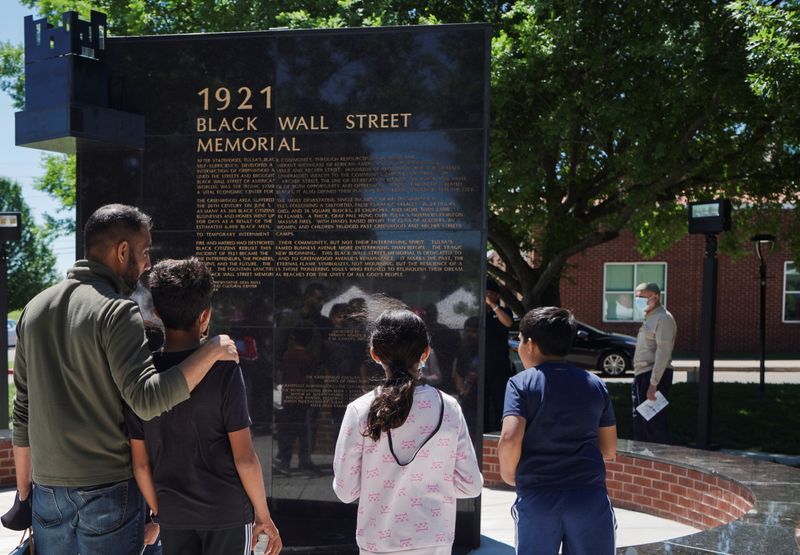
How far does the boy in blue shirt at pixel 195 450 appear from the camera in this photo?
9.34ft

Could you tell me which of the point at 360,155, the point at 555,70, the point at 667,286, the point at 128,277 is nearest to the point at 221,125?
the point at 360,155

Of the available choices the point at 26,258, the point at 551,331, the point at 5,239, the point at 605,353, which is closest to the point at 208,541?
the point at 551,331

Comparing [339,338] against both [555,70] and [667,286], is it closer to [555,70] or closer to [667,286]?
[555,70]

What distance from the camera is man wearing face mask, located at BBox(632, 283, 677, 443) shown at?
827cm

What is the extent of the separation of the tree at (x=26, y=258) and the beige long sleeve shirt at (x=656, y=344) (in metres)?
42.9

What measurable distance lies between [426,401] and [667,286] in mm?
26386

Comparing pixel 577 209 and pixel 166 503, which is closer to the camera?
pixel 166 503

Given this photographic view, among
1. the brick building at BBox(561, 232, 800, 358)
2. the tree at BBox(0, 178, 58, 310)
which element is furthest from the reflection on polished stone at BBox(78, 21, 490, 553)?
the tree at BBox(0, 178, 58, 310)

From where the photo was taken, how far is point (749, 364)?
23562mm

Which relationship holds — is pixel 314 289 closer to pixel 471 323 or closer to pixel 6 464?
pixel 471 323

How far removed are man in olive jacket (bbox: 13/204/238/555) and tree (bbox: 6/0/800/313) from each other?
802 cm

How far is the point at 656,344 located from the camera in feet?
27.6

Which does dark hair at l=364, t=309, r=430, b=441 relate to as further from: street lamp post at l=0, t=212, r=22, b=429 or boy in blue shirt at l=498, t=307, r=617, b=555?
street lamp post at l=0, t=212, r=22, b=429

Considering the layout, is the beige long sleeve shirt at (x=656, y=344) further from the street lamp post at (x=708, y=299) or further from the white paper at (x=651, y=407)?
the street lamp post at (x=708, y=299)
